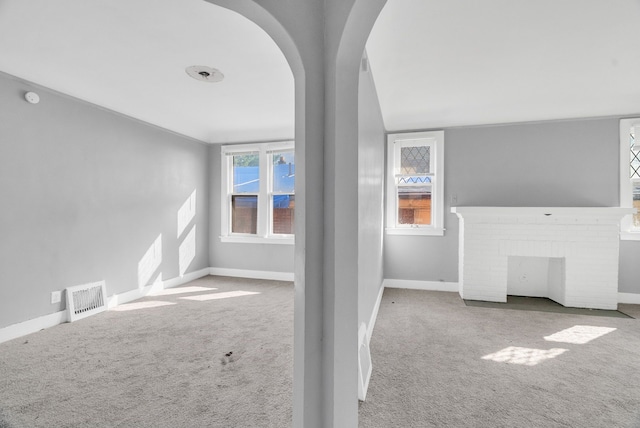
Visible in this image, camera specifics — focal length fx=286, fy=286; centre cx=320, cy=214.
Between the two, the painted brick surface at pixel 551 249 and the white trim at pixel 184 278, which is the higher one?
the painted brick surface at pixel 551 249

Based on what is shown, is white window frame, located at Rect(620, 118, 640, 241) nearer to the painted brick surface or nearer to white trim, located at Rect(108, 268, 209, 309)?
the painted brick surface

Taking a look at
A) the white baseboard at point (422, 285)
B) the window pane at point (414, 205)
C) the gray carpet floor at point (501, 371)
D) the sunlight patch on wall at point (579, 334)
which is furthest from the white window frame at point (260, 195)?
the sunlight patch on wall at point (579, 334)

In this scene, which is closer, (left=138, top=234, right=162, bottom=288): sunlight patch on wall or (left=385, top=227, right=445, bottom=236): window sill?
(left=138, top=234, right=162, bottom=288): sunlight patch on wall

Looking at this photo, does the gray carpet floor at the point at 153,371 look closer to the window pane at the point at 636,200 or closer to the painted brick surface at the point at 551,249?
the painted brick surface at the point at 551,249

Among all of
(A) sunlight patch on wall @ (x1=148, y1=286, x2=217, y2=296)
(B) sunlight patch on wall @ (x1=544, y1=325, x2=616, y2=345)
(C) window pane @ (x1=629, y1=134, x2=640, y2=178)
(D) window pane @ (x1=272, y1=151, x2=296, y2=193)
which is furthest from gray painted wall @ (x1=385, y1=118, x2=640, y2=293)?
(A) sunlight patch on wall @ (x1=148, y1=286, x2=217, y2=296)

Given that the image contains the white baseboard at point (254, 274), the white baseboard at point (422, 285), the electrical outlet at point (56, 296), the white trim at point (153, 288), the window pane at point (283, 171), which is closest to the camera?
the electrical outlet at point (56, 296)

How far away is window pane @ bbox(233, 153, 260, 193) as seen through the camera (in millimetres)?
5039

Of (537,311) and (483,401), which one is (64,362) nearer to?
(483,401)

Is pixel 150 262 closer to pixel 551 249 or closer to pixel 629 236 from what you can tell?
pixel 551 249

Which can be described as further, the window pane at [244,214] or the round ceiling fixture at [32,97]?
the window pane at [244,214]

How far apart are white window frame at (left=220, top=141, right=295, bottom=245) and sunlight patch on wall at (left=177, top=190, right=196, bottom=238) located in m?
0.47

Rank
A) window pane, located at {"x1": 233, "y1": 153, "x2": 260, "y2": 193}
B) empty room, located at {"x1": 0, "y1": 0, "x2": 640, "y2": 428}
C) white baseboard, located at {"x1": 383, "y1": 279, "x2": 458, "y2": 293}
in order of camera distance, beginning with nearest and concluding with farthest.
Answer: empty room, located at {"x1": 0, "y1": 0, "x2": 640, "y2": 428}, white baseboard, located at {"x1": 383, "y1": 279, "x2": 458, "y2": 293}, window pane, located at {"x1": 233, "y1": 153, "x2": 260, "y2": 193}

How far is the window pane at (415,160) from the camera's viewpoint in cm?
437

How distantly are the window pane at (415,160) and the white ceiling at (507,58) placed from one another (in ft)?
2.42
